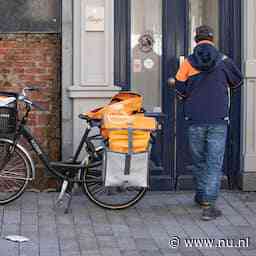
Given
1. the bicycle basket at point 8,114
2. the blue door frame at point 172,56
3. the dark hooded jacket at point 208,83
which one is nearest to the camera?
the dark hooded jacket at point 208,83

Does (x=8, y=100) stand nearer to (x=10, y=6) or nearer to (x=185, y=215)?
(x=10, y=6)

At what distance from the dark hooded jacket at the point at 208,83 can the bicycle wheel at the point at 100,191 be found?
998 millimetres

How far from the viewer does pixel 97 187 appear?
326 inches

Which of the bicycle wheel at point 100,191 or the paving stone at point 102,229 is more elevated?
the bicycle wheel at point 100,191

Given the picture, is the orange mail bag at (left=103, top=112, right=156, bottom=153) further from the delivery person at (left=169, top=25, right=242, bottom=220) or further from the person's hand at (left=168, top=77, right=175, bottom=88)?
the person's hand at (left=168, top=77, right=175, bottom=88)

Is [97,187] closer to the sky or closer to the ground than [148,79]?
closer to the ground

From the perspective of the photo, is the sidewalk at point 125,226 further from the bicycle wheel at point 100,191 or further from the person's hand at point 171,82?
the person's hand at point 171,82

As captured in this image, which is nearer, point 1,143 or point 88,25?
point 1,143

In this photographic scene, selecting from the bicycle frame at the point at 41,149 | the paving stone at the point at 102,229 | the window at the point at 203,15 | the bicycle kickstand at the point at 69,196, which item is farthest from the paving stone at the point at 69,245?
the window at the point at 203,15

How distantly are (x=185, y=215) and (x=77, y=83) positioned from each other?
189 cm

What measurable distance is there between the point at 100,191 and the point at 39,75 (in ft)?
4.98

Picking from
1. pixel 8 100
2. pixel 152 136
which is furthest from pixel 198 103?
pixel 8 100

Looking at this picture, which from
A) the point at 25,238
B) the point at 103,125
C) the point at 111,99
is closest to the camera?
the point at 25,238

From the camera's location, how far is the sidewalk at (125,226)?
693cm
